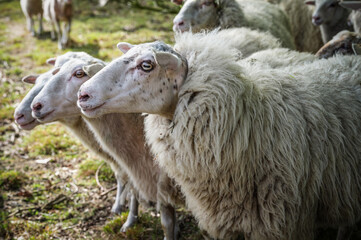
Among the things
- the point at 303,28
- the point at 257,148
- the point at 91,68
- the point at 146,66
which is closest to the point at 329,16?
the point at 303,28

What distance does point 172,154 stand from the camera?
224 centimetres

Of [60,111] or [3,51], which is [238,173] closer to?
[60,111]

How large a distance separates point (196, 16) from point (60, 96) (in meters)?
2.20

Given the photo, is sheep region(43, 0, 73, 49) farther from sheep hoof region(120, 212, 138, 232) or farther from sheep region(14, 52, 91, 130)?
sheep hoof region(120, 212, 138, 232)

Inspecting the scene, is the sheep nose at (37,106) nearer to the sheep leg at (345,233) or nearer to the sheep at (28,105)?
the sheep at (28,105)

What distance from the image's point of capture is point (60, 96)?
9.53 ft

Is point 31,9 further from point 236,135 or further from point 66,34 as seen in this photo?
point 236,135

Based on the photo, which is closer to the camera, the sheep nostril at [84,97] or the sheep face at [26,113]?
the sheep nostril at [84,97]

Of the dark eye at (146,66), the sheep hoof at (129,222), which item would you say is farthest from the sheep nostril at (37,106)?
the sheep hoof at (129,222)

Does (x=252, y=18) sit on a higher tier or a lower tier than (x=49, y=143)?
higher

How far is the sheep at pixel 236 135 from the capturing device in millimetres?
2127

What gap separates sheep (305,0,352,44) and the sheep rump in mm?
2954

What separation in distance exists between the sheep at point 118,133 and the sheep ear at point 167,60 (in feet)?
3.25

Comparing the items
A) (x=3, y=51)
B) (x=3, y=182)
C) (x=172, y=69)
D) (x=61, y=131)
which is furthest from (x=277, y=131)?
(x=3, y=51)
